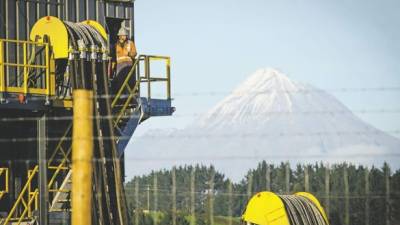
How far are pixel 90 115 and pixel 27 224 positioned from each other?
1066 centimetres

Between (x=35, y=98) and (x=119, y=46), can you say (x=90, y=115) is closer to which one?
(x=35, y=98)

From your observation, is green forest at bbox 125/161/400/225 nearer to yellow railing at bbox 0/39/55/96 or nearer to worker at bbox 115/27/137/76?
worker at bbox 115/27/137/76

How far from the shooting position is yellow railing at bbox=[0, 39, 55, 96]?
2700 cm

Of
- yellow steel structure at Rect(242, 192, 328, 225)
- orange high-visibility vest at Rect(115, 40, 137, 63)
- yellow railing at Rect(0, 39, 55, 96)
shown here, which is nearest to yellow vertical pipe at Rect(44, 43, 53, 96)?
yellow railing at Rect(0, 39, 55, 96)

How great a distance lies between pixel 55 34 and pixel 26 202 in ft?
13.5

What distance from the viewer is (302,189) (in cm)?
6209

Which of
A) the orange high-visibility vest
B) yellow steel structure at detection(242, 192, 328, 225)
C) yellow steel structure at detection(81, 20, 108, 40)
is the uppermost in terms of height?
yellow steel structure at detection(81, 20, 108, 40)

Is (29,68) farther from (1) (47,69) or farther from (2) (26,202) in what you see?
(2) (26,202)

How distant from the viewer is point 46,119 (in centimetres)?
2706

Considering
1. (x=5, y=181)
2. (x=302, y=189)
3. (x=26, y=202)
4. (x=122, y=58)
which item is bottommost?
(x=26, y=202)

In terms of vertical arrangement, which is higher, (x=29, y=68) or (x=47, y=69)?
(x=29, y=68)

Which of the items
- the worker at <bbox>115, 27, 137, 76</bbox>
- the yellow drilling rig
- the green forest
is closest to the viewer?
the yellow drilling rig

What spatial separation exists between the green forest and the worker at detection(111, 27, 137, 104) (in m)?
17.4

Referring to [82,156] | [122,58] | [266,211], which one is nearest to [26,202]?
[122,58]
